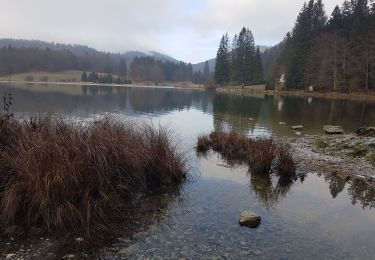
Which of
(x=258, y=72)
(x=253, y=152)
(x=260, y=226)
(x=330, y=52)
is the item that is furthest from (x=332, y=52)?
(x=260, y=226)

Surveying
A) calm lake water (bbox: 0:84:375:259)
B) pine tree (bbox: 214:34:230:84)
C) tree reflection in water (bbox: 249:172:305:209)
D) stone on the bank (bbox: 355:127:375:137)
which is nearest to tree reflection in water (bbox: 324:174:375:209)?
calm lake water (bbox: 0:84:375:259)

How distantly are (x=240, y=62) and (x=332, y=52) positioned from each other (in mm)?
46322

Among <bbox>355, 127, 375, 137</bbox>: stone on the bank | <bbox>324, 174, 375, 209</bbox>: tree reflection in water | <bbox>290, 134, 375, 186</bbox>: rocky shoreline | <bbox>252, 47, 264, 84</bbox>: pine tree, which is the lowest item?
<bbox>324, 174, 375, 209</bbox>: tree reflection in water

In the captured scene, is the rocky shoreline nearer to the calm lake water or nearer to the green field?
the calm lake water

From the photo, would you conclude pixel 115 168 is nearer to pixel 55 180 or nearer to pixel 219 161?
pixel 55 180

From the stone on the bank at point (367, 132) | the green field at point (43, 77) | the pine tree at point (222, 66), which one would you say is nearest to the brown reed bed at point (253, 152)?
the stone on the bank at point (367, 132)

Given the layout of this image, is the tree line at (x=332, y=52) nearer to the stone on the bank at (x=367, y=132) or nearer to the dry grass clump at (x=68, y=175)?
the stone on the bank at (x=367, y=132)

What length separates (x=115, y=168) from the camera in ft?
31.6

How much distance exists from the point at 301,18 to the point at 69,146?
321ft

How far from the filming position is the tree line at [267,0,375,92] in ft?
238

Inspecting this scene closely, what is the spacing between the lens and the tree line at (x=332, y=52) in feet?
238

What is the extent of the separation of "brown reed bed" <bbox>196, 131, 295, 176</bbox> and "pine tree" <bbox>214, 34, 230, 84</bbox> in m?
107

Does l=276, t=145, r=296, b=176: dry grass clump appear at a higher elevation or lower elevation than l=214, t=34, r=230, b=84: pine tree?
lower

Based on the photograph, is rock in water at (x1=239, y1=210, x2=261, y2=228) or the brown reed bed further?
the brown reed bed
